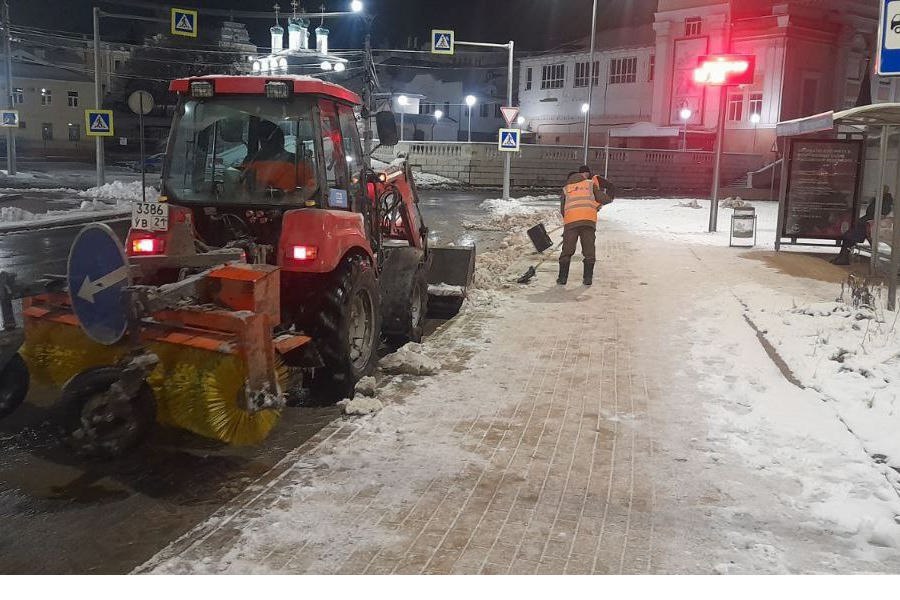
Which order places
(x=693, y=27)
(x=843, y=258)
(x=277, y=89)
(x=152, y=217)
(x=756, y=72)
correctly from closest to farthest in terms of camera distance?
(x=152, y=217), (x=277, y=89), (x=843, y=258), (x=756, y=72), (x=693, y=27)

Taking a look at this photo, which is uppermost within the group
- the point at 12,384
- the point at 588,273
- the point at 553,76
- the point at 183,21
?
the point at 553,76

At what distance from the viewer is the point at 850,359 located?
708 cm

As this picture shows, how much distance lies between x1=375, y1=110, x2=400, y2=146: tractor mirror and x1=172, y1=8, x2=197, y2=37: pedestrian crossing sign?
17042mm

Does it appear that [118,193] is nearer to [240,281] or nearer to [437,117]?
[240,281]

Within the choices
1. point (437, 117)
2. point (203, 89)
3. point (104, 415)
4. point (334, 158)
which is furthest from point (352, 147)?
point (437, 117)

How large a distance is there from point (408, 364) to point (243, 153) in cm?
232

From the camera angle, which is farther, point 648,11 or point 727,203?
point 648,11

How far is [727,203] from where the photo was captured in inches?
1148

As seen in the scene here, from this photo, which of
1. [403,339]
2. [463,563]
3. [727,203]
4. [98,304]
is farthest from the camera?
[727,203]

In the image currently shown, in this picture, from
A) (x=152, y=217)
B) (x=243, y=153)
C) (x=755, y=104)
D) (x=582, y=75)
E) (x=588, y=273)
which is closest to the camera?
(x=152, y=217)

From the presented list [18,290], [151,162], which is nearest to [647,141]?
[151,162]

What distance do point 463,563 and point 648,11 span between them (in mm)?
69392

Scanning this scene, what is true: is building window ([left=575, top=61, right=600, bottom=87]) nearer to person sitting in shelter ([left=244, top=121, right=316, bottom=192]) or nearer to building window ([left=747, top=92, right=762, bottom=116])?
building window ([left=747, top=92, right=762, bottom=116])
